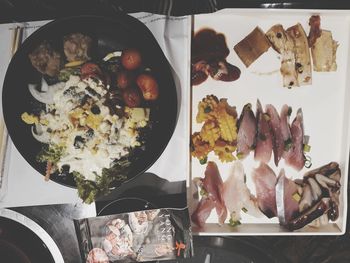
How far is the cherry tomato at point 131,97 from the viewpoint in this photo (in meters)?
1.72

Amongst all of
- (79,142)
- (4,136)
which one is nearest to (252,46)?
(79,142)

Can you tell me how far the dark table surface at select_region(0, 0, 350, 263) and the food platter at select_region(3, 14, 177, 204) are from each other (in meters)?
0.08

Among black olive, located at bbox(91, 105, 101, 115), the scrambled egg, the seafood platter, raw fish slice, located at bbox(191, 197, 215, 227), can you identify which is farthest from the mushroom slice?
black olive, located at bbox(91, 105, 101, 115)

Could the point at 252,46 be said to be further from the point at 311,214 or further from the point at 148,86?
the point at 311,214

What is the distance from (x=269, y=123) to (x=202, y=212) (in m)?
0.51

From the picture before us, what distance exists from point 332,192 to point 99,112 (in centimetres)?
111

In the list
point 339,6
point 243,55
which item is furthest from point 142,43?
point 339,6

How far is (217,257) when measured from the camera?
5.87 ft

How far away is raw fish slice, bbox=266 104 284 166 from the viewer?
71.5 inches

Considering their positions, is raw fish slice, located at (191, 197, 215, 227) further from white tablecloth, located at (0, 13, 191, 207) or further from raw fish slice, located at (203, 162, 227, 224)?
white tablecloth, located at (0, 13, 191, 207)

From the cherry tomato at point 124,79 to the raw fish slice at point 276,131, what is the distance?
0.64m

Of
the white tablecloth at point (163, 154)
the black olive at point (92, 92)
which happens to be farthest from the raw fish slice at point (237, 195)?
the black olive at point (92, 92)

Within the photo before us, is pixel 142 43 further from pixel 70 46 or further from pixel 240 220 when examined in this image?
pixel 240 220

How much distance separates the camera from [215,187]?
183 cm
